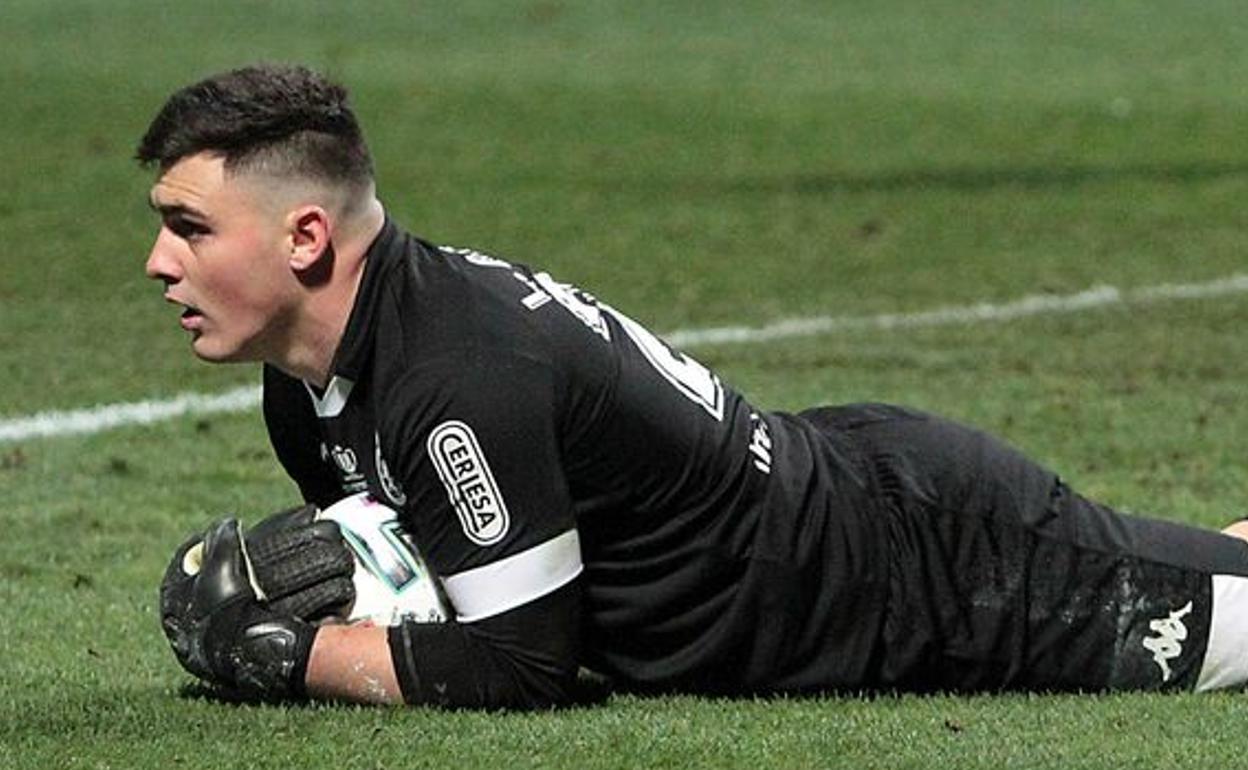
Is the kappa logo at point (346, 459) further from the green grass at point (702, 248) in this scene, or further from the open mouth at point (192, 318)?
the green grass at point (702, 248)

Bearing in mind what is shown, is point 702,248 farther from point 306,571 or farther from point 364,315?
→ point 364,315

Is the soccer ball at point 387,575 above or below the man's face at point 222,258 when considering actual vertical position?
below

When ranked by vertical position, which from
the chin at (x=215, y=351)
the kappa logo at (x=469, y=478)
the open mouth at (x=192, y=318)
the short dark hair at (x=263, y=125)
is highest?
the short dark hair at (x=263, y=125)

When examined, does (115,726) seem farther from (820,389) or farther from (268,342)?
(820,389)

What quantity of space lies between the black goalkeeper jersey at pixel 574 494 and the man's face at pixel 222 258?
0.16 metres

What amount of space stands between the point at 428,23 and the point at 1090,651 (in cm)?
1916

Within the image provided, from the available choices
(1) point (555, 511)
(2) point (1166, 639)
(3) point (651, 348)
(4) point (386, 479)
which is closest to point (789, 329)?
(2) point (1166, 639)

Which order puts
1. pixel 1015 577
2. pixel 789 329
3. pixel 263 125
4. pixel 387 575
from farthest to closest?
pixel 789 329 → pixel 1015 577 → pixel 387 575 → pixel 263 125

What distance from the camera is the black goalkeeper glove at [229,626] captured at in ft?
18.9

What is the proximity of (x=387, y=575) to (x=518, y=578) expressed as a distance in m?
0.36

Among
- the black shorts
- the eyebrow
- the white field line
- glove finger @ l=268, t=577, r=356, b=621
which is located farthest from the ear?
the white field line

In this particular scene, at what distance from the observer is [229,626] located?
583 cm

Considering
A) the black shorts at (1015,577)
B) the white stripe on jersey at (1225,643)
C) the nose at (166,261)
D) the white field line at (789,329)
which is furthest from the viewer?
the white field line at (789,329)

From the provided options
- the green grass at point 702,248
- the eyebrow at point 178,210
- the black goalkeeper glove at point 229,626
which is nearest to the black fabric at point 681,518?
the green grass at point 702,248
